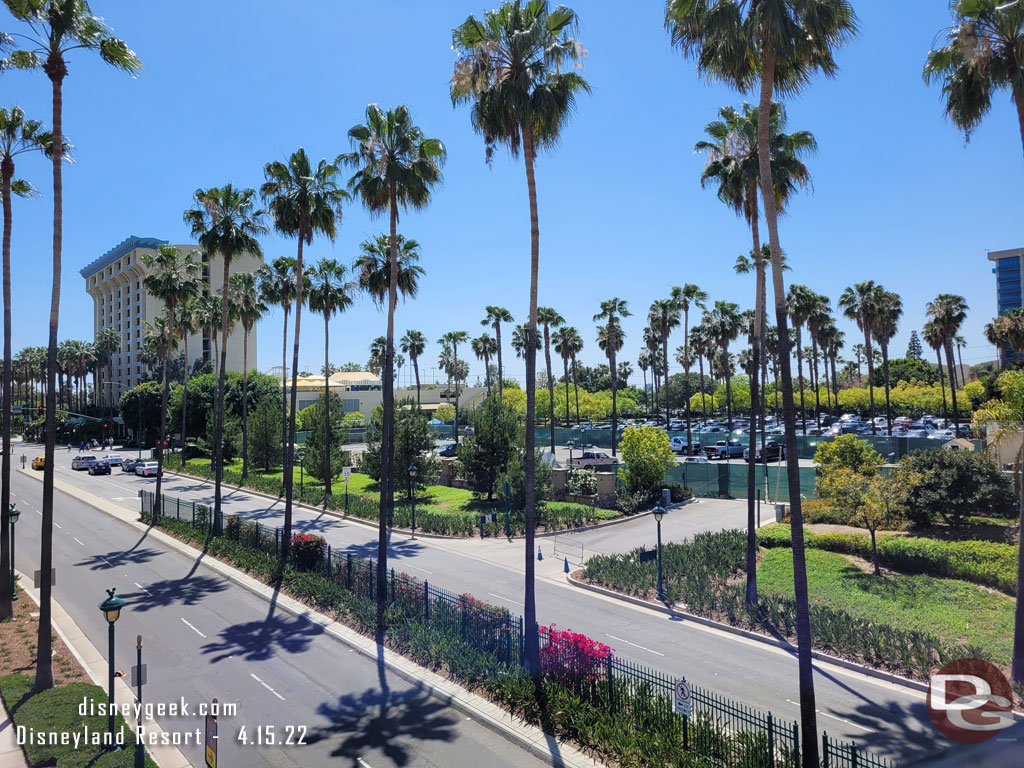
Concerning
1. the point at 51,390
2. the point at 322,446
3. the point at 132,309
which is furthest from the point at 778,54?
the point at 132,309

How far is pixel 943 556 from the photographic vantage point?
70.6 ft

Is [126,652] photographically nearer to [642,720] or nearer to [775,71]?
[642,720]

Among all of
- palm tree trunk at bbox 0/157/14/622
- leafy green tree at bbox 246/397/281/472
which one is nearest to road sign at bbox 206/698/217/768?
palm tree trunk at bbox 0/157/14/622

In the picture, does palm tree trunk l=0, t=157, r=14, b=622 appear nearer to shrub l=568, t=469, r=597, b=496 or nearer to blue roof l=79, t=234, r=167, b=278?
shrub l=568, t=469, r=597, b=496

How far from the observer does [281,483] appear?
44344 millimetres

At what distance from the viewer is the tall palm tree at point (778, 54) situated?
1028cm

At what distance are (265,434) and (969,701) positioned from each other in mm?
49883

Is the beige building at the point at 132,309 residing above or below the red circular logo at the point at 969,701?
above

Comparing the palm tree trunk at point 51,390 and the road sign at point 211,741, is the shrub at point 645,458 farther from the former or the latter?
the road sign at point 211,741

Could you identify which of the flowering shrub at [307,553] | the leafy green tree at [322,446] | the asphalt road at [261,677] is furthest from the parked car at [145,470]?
the flowering shrub at [307,553]

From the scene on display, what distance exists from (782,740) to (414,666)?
8271mm

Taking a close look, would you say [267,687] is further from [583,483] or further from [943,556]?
[583,483]

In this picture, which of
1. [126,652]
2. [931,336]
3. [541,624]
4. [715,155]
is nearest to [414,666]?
[541,624]

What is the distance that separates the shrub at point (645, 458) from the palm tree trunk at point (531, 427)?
874 inches
